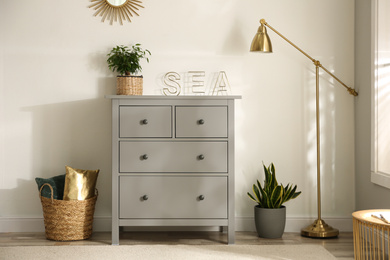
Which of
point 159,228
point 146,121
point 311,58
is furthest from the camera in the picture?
point 159,228

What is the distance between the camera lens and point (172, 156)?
3330 mm

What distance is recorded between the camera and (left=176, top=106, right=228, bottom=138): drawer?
131 inches

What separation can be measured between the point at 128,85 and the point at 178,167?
2.43ft

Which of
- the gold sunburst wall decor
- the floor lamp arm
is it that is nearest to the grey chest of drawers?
the floor lamp arm

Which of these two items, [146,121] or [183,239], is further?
[183,239]

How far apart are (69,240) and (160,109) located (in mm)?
1201

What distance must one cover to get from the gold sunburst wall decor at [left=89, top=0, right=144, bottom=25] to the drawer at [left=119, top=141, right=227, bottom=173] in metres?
1.11

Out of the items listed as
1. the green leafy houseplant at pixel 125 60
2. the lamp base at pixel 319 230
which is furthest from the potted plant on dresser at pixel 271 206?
the green leafy houseplant at pixel 125 60

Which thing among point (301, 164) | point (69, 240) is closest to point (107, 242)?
point (69, 240)

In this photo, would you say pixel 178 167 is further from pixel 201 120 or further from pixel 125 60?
pixel 125 60

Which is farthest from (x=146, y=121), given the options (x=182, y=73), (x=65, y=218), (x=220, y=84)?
(x=65, y=218)

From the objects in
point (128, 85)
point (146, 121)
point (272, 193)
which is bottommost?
point (272, 193)

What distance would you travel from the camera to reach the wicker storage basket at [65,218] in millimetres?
3424

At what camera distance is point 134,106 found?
331cm
